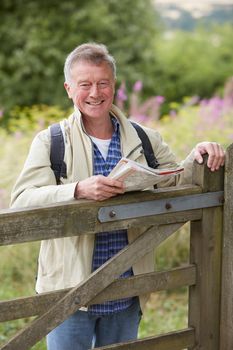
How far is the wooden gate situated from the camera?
2490 mm

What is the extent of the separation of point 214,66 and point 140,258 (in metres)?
17.9

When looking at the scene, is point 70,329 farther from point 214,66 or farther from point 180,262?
point 214,66

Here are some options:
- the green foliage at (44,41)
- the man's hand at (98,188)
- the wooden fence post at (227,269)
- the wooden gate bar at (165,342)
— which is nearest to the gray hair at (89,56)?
the man's hand at (98,188)

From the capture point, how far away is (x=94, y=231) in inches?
101

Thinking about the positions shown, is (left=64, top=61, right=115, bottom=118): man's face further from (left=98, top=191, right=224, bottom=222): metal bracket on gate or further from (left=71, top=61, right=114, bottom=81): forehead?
(left=98, top=191, right=224, bottom=222): metal bracket on gate

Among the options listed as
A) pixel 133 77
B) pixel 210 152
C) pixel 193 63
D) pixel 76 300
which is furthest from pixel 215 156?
pixel 193 63

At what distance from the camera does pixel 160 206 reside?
268 cm

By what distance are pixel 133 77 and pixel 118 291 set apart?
13259 mm

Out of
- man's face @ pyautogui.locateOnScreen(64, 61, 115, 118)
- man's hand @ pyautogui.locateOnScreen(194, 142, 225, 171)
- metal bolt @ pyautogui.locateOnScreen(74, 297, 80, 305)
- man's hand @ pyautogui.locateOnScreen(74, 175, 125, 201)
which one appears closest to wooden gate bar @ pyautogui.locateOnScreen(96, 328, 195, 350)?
metal bolt @ pyautogui.locateOnScreen(74, 297, 80, 305)

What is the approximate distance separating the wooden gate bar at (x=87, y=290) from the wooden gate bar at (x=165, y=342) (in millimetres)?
272

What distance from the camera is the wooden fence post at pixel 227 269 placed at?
2812 mm

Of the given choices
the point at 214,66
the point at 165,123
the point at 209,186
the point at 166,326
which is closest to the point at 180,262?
the point at 166,326

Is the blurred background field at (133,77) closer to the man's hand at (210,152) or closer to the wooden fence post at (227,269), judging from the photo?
the wooden fence post at (227,269)

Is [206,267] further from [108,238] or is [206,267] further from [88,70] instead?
[88,70]
